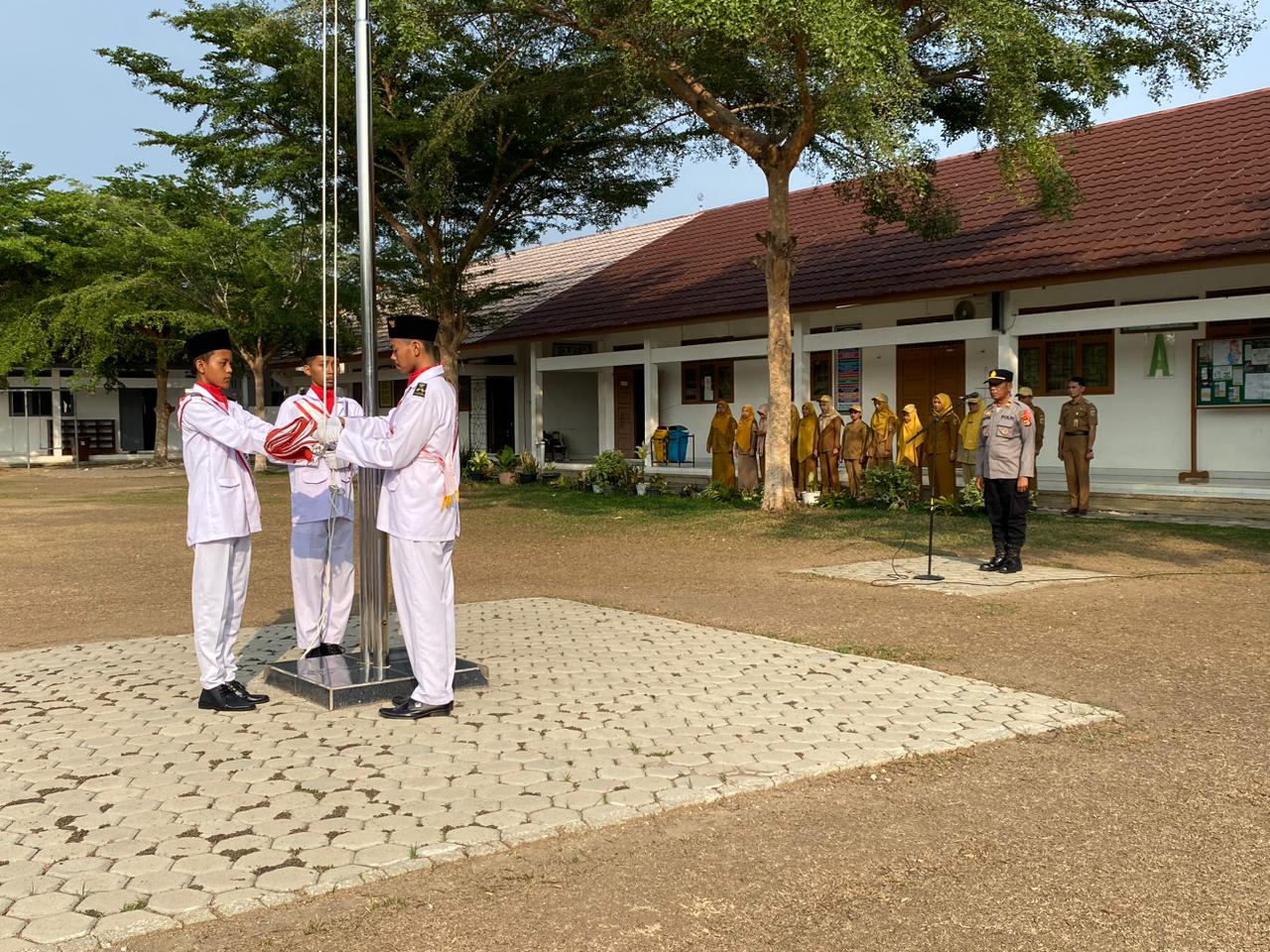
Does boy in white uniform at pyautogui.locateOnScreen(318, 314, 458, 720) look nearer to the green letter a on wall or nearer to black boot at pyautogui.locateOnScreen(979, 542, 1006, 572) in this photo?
black boot at pyautogui.locateOnScreen(979, 542, 1006, 572)

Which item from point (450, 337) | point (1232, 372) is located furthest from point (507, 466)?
point (1232, 372)

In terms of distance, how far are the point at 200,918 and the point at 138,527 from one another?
14523 mm

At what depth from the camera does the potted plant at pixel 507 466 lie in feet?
81.4

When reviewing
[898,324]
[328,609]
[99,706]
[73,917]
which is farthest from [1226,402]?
Result: [73,917]

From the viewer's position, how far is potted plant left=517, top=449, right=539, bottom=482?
2472 cm

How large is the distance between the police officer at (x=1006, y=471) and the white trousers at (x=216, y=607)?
715 cm

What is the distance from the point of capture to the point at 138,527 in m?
16.8

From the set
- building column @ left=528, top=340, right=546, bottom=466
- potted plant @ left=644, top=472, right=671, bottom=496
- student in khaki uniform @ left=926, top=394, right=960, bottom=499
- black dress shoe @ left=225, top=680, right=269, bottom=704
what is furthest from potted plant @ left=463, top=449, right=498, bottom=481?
black dress shoe @ left=225, top=680, right=269, bottom=704

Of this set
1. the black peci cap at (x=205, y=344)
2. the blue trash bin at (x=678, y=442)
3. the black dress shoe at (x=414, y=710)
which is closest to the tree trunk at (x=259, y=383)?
the blue trash bin at (x=678, y=442)

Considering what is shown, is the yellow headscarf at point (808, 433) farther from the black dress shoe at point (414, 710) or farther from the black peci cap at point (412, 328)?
the black dress shoe at point (414, 710)

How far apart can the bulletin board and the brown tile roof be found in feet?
5.84

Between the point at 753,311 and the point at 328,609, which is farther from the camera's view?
the point at 753,311

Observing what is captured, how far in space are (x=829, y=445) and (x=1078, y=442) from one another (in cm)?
376

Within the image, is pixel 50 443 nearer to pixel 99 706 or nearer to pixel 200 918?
pixel 99 706
